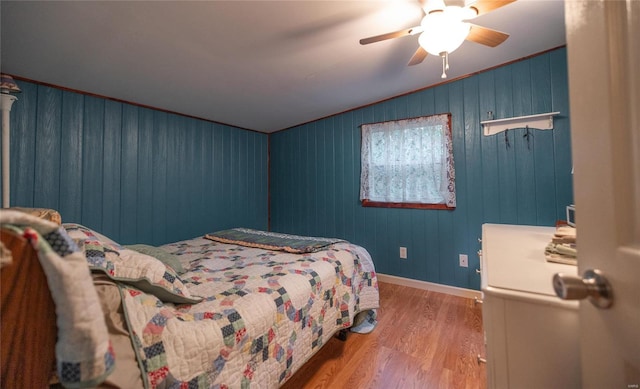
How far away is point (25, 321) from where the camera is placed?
1.99ft

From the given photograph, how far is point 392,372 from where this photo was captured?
1.57 m

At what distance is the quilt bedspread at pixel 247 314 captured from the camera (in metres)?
0.89

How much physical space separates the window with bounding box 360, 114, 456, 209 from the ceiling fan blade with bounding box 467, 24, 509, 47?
3.82 ft

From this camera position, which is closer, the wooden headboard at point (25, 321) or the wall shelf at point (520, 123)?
the wooden headboard at point (25, 321)

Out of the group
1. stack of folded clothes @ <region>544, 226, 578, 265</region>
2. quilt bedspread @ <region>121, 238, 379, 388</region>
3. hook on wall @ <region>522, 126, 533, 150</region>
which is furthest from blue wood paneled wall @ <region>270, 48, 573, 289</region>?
stack of folded clothes @ <region>544, 226, 578, 265</region>

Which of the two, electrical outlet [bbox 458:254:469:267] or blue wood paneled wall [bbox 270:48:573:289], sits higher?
blue wood paneled wall [bbox 270:48:573:289]

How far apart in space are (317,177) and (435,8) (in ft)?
8.13

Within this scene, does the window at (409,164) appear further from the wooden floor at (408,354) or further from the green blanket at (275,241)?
the wooden floor at (408,354)

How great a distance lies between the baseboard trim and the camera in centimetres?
257

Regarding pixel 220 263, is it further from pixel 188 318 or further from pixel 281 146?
pixel 281 146

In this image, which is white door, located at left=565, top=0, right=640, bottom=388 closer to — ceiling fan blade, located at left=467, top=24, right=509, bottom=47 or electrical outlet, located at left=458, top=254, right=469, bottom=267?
ceiling fan blade, located at left=467, top=24, right=509, bottom=47

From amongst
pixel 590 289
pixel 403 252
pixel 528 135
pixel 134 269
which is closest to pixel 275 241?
pixel 134 269

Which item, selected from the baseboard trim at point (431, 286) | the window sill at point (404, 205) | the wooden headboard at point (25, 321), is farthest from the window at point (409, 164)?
the wooden headboard at point (25, 321)

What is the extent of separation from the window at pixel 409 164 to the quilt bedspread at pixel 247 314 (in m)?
1.13
